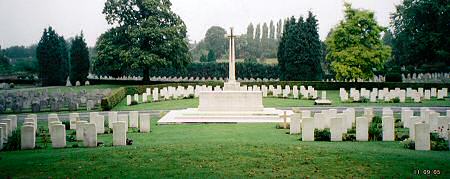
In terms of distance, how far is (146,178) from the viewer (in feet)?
29.5

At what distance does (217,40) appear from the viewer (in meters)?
91.7

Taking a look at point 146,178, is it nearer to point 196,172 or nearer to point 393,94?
point 196,172

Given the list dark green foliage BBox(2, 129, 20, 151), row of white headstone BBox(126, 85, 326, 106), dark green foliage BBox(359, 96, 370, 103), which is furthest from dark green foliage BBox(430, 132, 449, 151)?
row of white headstone BBox(126, 85, 326, 106)

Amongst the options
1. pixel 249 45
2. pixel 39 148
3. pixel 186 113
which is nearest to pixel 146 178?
pixel 39 148

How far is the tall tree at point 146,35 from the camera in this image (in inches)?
1730

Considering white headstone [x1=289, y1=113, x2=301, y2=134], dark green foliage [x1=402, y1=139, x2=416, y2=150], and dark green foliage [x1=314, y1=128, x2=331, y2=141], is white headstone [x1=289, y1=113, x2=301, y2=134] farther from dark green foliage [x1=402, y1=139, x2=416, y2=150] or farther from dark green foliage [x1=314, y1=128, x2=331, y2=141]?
dark green foliage [x1=402, y1=139, x2=416, y2=150]

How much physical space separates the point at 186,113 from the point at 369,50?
79.3 ft

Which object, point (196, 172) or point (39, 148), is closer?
point (196, 172)

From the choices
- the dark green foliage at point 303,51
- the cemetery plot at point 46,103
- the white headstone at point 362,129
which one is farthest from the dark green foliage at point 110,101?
the dark green foliage at point 303,51

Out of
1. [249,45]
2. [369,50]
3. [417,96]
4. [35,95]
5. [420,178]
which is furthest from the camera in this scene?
[249,45]

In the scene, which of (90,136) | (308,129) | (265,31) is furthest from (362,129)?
(265,31)

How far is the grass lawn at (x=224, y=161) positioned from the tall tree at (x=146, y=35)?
3208cm

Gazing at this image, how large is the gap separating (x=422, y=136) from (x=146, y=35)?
115ft

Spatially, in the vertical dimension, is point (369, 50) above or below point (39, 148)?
above
